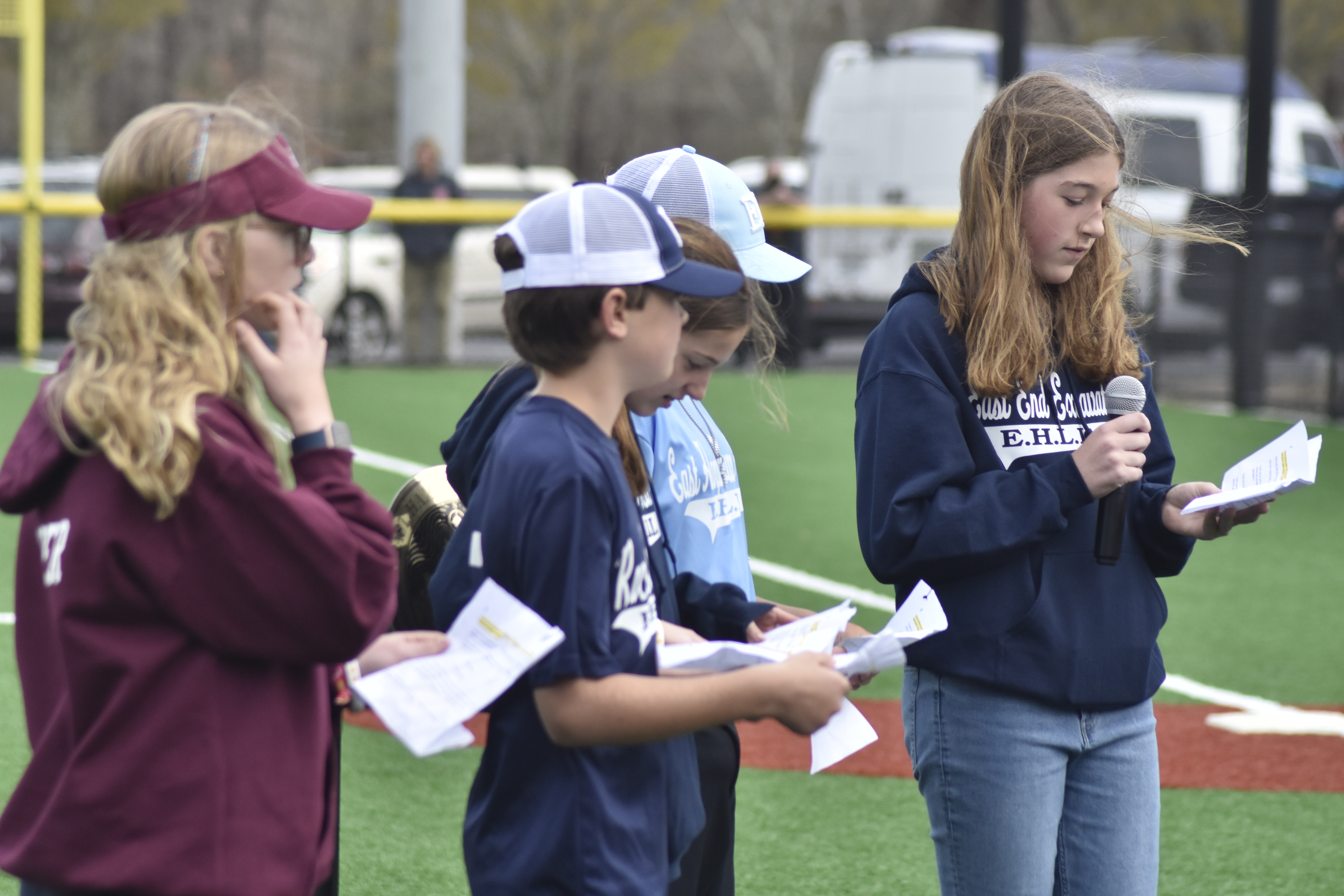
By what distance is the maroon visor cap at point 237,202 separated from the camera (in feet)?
7.19

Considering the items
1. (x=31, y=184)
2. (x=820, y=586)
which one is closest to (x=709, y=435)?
(x=820, y=586)

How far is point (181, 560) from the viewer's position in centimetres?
Result: 206

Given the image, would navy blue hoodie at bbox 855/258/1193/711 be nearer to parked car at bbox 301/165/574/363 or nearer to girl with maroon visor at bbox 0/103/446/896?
girl with maroon visor at bbox 0/103/446/896

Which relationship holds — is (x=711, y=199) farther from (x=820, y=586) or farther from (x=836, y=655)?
(x=820, y=586)

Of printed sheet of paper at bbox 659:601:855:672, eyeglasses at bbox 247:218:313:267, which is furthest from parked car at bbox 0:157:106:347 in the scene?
printed sheet of paper at bbox 659:601:855:672

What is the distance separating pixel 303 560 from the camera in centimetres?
208

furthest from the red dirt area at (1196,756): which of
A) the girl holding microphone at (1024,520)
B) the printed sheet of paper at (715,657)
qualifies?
the printed sheet of paper at (715,657)

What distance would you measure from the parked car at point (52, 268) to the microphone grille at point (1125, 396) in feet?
46.8

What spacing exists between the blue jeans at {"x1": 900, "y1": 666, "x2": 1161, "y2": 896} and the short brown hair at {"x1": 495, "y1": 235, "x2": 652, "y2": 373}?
3.24 feet

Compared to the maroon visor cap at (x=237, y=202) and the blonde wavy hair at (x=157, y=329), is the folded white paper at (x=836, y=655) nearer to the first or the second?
the blonde wavy hair at (x=157, y=329)

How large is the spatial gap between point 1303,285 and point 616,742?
12.8m

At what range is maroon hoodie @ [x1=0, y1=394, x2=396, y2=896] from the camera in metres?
2.06

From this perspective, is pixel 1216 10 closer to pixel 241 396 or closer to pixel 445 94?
pixel 445 94

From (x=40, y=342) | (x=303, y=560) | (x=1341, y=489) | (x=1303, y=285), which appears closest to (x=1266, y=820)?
(x=303, y=560)
